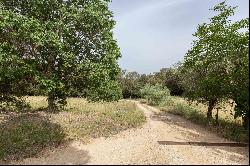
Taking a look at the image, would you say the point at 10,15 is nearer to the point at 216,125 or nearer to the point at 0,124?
the point at 0,124

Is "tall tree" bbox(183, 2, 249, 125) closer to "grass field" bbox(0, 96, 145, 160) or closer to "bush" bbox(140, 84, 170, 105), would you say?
"grass field" bbox(0, 96, 145, 160)

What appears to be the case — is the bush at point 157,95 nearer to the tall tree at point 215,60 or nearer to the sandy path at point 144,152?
the tall tree at point 215,60

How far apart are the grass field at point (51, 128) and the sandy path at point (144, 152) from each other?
3.28 ft

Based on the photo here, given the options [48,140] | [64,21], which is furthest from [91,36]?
[48,140]

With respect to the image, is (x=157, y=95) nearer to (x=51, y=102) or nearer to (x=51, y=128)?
(x=51, y=102)

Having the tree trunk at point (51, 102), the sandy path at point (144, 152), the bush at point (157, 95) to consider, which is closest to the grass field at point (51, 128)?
the sandy path at point (144, 152)

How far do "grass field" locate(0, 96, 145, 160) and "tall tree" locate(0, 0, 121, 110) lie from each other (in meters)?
2.46

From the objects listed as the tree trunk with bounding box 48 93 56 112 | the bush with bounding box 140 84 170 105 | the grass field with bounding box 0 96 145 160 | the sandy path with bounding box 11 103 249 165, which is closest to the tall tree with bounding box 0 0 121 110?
the tree trunk with bounding box 48 93 56 112

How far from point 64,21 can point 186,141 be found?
535 inches

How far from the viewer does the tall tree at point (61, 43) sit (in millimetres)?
25391

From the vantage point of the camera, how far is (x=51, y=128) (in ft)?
71.8

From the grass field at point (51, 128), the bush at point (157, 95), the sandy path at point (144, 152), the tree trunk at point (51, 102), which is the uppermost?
the bush at point (157, 95)

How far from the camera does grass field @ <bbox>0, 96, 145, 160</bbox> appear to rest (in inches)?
730

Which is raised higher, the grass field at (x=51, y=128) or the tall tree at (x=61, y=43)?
the tall tree at (x=61, y=43)
